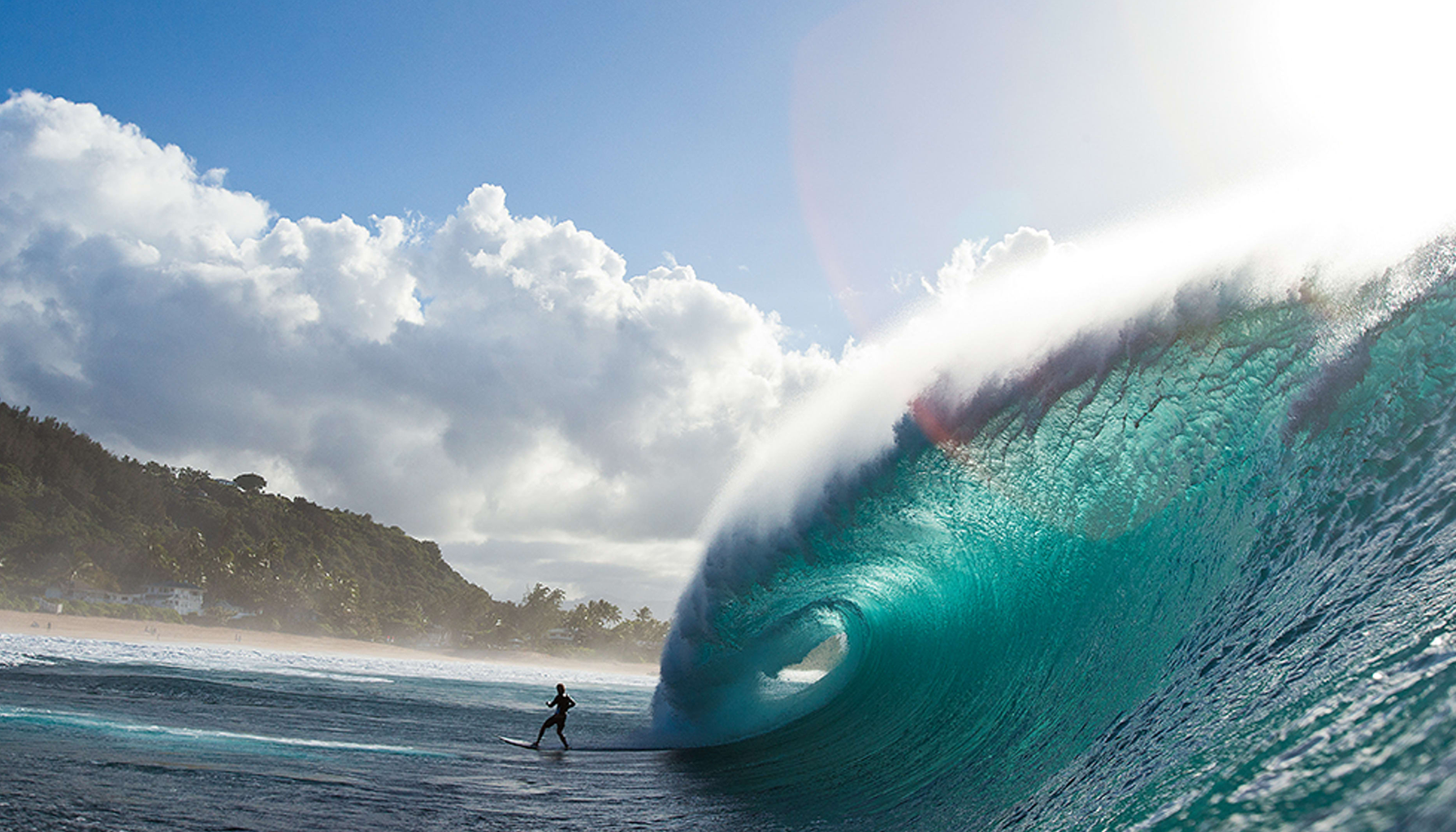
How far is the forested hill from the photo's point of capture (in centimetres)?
7875

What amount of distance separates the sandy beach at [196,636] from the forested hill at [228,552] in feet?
22.8

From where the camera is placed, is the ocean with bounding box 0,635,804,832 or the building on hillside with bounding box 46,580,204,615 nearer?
the ocean with bounding box 0,635,804,832

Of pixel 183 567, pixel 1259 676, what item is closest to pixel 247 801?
pixel 1259 676

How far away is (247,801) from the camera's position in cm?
586

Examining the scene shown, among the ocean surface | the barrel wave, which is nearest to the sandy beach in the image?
the ocean surface

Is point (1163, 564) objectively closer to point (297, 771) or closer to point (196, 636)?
point (297, 771)

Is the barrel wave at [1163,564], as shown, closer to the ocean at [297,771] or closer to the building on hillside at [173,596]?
the ocean at [297,771]

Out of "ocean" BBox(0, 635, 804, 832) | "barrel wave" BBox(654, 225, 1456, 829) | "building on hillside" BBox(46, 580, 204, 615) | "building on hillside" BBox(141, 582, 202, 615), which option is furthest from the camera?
"building on hillside" BBox(141, 582, 202, 615)

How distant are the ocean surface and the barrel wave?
23 mm

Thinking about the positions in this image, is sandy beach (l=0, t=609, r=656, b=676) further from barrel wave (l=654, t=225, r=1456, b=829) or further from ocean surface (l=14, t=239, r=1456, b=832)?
barrel wave (l=654, t=225, r=1456, b=829)

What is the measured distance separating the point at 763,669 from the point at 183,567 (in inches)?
3623

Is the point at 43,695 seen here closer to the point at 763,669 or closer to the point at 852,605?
the point at 763,669

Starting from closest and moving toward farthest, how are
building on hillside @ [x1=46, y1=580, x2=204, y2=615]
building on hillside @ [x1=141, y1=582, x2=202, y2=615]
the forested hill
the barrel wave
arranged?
the barrel wave, building on hillside @ [x1=46, y1=580, x2=204, y2=615], the forested hill, building on hillside @ [x1=141, y1=582, x2=202, y2=615]

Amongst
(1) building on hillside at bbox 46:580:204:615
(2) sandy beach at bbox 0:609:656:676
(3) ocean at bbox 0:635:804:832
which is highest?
(1) building on hillside at bbox 46:580:204:615
